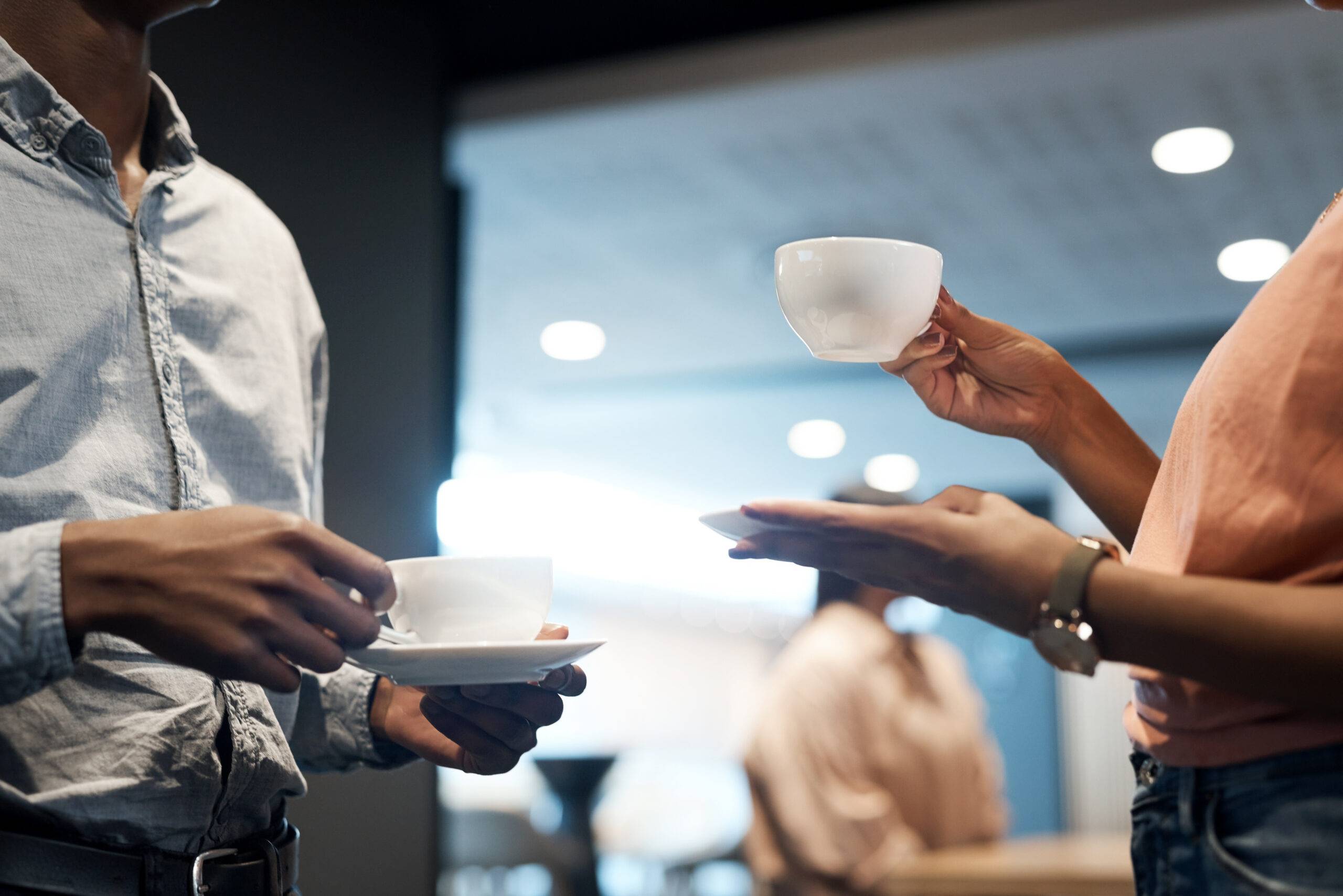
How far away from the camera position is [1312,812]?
27.9 inches

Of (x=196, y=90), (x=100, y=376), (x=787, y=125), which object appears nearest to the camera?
(x=100, y=376)

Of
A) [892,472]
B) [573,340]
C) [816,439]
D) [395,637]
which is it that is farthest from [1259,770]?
[892,472]

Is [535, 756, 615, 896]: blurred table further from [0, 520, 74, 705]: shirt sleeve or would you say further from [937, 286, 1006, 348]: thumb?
[0, 520, 74, 705]: shirt sleeve

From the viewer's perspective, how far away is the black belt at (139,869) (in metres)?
0.82

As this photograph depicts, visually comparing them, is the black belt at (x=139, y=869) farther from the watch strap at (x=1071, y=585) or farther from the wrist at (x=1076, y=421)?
the wrist at (x=1076, y=421)

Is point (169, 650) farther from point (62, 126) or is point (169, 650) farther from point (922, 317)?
point (922, 317)

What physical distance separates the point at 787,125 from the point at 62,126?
2756mm

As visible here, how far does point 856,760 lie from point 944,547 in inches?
106

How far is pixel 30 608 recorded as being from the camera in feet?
2.30

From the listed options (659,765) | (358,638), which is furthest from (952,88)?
(659,765)

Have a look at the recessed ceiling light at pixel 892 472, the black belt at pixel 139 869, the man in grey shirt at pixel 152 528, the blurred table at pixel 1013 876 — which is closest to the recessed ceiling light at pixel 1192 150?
the blurred table at pixel 1013 876

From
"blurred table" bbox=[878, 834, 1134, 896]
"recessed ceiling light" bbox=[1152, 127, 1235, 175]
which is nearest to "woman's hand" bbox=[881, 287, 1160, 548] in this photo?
"blurred table" bbox=[878, 834, 1134, 896]

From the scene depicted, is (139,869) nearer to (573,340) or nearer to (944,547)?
(944,547)

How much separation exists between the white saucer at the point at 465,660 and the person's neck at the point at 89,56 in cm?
58
